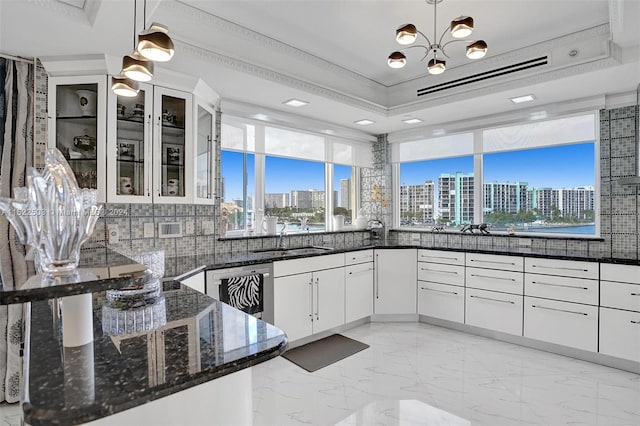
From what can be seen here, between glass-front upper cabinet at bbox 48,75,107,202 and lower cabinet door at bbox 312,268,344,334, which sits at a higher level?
glass-front upper cabinet at bbox 48,75,107,202

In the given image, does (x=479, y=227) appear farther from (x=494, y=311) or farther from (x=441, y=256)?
(x=494, y=311)

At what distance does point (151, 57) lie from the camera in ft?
4.71

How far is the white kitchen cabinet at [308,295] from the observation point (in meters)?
3.37

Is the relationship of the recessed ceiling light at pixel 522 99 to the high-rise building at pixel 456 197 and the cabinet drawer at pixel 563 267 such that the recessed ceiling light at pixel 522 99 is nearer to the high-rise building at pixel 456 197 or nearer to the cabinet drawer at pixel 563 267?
the high-rise building at pixel 456 197

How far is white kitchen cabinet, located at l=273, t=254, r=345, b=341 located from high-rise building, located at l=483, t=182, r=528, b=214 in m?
2.03

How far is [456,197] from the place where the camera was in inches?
185

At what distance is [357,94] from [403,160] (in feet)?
5.14

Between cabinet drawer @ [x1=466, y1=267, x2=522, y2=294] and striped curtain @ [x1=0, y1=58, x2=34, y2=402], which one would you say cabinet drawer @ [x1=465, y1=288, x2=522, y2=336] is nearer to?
cabinet drawer @ [x1=466, y1=267, x2=522, y2=294]

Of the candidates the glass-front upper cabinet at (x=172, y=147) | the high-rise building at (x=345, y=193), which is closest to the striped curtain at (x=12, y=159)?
the glass-front upper cabinet at (x=172, y=147)

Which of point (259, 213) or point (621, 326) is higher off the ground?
point (259, 213)

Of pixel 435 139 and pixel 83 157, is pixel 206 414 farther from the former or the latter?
pixel 435 139


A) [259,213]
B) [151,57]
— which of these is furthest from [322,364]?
[151,57]

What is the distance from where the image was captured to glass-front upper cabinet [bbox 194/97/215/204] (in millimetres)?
3113

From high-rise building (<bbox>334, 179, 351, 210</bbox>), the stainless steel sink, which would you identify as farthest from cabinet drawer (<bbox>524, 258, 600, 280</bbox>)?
high-rise building (<bbox>334, 179, 351, 210</bbox>)
